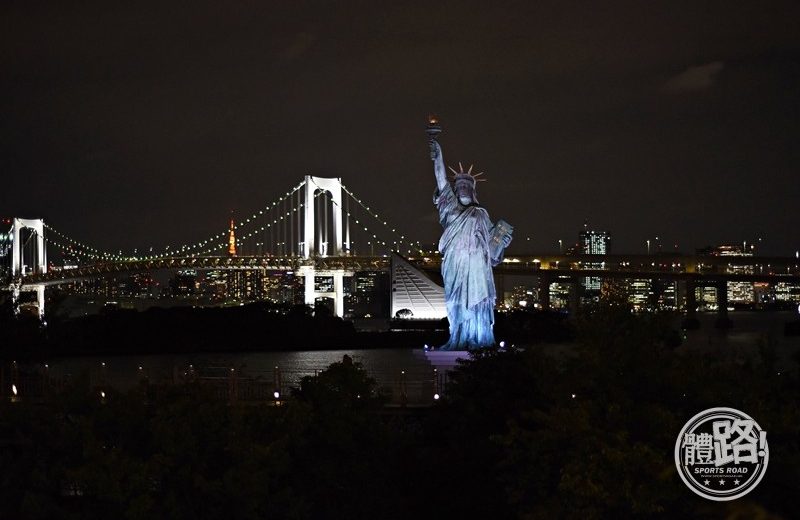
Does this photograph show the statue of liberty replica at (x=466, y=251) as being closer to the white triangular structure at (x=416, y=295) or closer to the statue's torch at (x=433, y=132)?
the statue's torch at (x=433, y=132)

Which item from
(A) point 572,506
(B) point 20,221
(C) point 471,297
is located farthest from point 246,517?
(B) point 20,221

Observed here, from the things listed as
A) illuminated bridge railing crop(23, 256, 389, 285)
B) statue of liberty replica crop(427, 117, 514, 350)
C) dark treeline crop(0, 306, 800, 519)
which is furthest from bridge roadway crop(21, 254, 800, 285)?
dark treeline crop(0, 306, 800, 519)

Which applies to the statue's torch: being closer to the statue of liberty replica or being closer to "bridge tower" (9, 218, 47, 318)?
the statue of liberty replica

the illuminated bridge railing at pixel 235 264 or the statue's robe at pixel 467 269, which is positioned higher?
the illuminated bridge railing at pixel 235 264

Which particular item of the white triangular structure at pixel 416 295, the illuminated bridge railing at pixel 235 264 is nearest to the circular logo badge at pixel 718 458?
the white triangular structure at pixel 416 295

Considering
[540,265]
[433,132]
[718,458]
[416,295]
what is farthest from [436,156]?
[540,265]

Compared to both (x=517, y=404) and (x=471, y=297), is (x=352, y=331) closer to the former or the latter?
(x=471, y=297)
